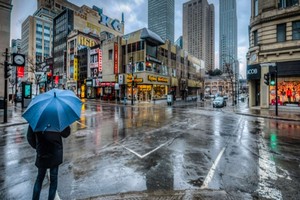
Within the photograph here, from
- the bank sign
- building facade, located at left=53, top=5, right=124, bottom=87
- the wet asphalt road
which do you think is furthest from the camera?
building facade, located at left=53, top=5, right=124, bottom=87

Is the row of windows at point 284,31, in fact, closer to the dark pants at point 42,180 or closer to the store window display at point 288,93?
the store window display at point 288,93

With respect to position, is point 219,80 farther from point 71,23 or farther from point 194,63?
point 71,23

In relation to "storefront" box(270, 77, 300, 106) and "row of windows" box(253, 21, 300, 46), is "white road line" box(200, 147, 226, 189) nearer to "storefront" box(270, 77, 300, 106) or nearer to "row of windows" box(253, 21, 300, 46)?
"storefront" box(270, 77, 300, 106)

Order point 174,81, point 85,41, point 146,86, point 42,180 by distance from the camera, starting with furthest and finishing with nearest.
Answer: point 85,41
point 174,81
point 146,86
point 42,180

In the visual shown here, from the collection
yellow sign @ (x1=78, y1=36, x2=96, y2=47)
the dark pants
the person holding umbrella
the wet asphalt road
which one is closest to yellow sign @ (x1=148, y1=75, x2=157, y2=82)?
the wet asphalt road

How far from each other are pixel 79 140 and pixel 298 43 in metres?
26.7

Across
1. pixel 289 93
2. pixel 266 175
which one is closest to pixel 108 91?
pixel 289 93

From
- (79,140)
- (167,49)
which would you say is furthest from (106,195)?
(167,49)

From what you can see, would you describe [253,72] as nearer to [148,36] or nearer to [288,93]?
[288,93]

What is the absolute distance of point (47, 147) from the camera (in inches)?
121

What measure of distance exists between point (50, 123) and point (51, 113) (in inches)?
6.4

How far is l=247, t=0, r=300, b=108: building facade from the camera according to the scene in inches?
874

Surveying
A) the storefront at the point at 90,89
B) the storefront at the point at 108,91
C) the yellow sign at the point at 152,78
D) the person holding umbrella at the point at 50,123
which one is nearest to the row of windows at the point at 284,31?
the yellow sign at the point at 152,78

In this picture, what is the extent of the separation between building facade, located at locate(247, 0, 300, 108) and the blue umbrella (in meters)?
25.2
